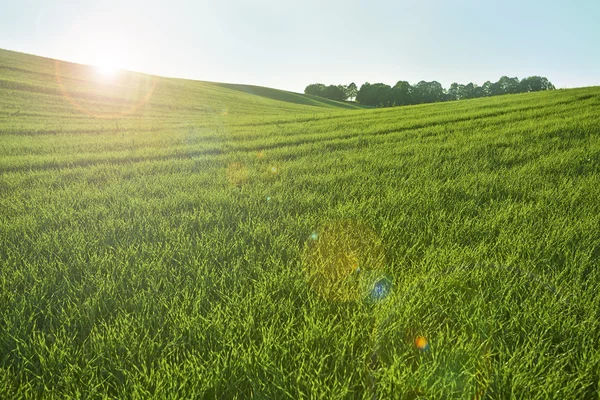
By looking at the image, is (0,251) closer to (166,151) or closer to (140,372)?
(140,372)

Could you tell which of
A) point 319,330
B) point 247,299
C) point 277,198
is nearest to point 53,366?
point 247,299

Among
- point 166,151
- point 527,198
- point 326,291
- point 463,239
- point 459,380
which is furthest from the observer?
point 166,151

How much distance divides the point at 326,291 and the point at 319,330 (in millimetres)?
334

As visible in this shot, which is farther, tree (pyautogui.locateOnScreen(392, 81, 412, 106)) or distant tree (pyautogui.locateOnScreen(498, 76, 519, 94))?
distant tree (pyautogui.locateOnScreen(498, 76, 519, 94))

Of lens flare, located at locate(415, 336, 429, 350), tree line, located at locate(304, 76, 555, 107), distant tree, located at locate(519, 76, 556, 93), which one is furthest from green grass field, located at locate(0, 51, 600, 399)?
distant tree, located at locate(519, 76, 556, 93)

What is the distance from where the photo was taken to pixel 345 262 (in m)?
2.00

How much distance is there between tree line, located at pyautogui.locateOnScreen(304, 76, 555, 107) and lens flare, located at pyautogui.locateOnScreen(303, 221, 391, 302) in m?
64.9

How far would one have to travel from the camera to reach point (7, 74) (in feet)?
87.5

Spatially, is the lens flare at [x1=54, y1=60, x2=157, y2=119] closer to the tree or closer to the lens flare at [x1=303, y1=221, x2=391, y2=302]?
the lens flare at [x1=303, y1=221, x2=391, y2=302]

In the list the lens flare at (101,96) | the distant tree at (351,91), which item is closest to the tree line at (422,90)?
the distant tree at (351,91)

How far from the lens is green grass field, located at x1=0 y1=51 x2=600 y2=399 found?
118 centimetres

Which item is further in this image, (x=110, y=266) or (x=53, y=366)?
(x=110, y=266)

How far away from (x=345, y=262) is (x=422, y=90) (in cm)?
8501

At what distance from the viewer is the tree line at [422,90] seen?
67.8 m
